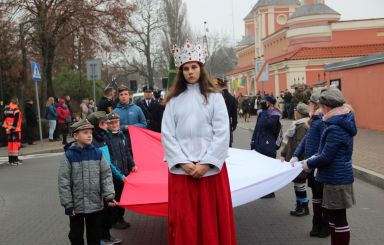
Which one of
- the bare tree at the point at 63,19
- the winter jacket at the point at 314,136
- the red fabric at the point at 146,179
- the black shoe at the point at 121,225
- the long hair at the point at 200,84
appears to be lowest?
the black shoe at the point at 121,225

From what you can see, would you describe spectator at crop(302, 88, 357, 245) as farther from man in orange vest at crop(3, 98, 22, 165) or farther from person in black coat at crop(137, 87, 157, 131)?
man in orange vest at crop(3, 98, 22, 165)

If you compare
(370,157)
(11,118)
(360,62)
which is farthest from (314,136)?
(360,62)

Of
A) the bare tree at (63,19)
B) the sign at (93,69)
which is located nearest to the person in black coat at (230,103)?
the sign at (93,69)

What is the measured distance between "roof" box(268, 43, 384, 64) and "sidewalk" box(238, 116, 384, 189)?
1026 inches

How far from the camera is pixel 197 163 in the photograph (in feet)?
14.5

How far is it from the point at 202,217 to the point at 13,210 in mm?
5550

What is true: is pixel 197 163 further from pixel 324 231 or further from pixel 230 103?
pixel 230 103

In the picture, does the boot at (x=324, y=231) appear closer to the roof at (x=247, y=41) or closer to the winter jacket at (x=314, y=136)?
the winter jacket at (x=314, y=136)

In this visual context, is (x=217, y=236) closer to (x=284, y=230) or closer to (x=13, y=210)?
(x=284, y=230)

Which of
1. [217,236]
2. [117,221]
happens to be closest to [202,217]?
[217,236]

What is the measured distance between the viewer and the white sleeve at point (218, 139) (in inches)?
172

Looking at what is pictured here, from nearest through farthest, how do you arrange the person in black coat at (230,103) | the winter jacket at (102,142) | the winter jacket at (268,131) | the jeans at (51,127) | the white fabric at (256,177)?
the white fabric at (256,177) → the winter jacket at (102,142) → the winter jacket at (268,131) → the person in black coat at (230,103) → the jeans at (51,127)

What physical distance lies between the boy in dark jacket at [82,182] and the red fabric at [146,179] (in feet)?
1.00

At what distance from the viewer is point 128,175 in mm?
6730
